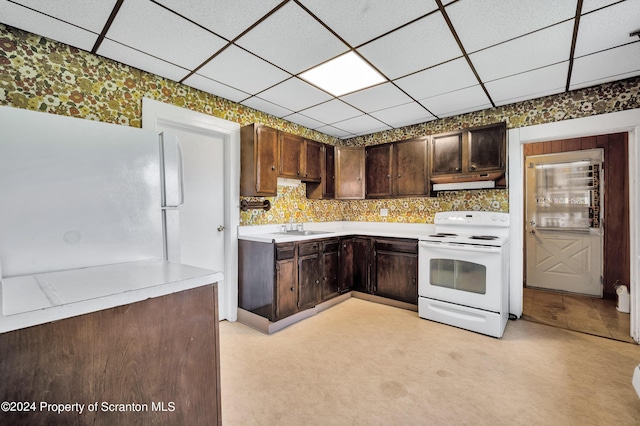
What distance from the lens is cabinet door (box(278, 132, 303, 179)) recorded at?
3.54m

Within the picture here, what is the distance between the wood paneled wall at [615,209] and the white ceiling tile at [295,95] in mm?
4014

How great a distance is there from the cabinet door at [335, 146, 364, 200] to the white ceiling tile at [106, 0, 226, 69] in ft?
7.95

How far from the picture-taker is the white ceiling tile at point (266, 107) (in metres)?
3.27

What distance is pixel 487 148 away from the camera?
10.9 ft

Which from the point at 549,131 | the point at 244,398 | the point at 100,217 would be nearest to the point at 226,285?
the point at 244,398

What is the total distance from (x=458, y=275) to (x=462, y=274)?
0.14 feet

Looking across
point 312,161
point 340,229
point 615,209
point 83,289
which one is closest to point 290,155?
point 312,161

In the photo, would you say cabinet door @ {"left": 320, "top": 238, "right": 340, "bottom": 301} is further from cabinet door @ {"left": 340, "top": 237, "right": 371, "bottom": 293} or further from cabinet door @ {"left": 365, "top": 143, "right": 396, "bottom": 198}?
cabinet door @ {"left": 365, "top": 143, "right": 396, "bottom": 198}

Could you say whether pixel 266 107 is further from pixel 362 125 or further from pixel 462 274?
pixel 462 274

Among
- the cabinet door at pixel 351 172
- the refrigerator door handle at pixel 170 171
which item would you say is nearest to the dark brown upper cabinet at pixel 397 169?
the cabinet door at pixel 351 172

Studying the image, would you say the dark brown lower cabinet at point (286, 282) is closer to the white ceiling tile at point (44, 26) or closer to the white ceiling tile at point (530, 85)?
the white ceiling tile at point (44, 26)

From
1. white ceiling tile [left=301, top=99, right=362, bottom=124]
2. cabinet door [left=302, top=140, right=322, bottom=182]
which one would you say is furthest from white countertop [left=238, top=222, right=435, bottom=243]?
white ceiling tile [left=301, top=99, right=362, bottom=124]

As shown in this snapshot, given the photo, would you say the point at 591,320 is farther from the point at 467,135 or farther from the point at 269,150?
the point at 269,150

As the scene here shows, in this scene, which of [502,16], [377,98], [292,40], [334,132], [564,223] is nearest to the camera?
[502,16]
